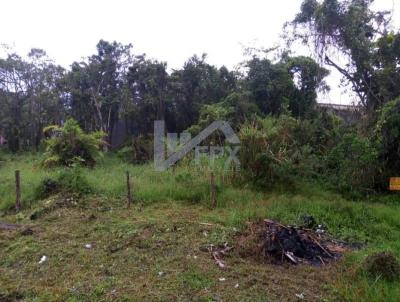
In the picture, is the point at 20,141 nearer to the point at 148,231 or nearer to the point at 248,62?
the point at 248,62

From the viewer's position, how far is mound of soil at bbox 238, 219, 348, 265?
4.11 meters

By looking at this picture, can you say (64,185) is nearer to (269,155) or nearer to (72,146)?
(72,146)

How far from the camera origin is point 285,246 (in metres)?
4.20

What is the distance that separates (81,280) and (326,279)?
2.51m

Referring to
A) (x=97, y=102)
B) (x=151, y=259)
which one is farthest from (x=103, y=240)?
(x=97, y=102)

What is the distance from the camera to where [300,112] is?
12.2 meters

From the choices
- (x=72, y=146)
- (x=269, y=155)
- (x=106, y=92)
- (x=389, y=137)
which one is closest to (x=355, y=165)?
(x=389, y=137)

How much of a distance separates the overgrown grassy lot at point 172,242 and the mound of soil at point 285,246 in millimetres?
165

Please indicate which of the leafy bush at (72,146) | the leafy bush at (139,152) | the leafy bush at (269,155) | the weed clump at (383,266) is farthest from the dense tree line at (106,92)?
the weed clump at (383,266)

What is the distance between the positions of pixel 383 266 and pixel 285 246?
42.4 inches

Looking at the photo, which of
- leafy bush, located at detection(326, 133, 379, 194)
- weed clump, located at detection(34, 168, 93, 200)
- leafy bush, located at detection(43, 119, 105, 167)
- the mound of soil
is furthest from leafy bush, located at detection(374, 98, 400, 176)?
leafy bush, located at detection(43, 119, 105, 167)

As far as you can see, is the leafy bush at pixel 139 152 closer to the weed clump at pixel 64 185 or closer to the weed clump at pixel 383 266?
the weed clump at pixel 64 185

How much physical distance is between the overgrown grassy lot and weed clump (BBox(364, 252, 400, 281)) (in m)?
0.09

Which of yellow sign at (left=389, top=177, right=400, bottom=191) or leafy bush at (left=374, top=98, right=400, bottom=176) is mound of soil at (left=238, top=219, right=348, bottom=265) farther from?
leafy bush at (left=374, top=98, right=400, bottom=176)
